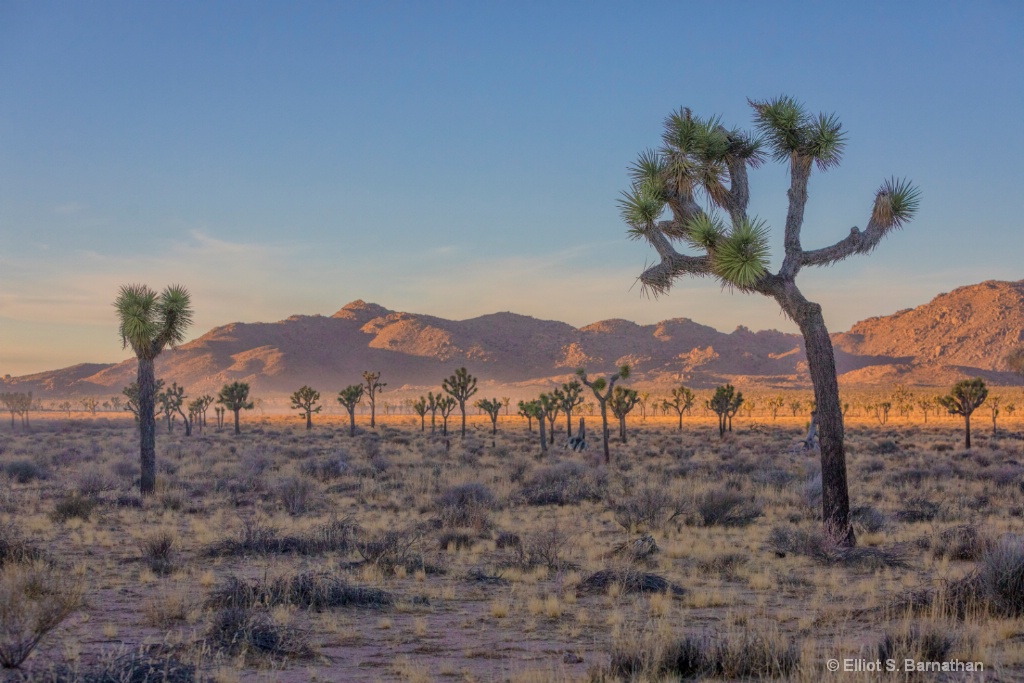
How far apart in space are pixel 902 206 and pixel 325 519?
1308cm

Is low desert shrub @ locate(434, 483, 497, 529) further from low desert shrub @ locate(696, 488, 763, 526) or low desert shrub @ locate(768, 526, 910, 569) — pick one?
low desert shrub @ locate(768, 526, 910, 569)

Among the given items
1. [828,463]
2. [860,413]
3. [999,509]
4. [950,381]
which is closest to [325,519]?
[828,463]

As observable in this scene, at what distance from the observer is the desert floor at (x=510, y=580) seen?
22.1 ft

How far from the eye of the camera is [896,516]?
16688 millimetres

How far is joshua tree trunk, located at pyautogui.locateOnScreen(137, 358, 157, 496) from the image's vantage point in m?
21.5

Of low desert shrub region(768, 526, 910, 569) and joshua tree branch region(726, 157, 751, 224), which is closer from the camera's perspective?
low desert shrub region(768, 526, 910, 569)

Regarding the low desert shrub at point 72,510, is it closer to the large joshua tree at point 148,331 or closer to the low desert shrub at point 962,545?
the large joshua tree at point 148,331

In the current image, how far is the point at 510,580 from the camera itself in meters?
11.1

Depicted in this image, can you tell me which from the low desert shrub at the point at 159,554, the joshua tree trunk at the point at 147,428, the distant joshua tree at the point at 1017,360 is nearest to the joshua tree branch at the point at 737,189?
the low desert shrub at the point at 159,554

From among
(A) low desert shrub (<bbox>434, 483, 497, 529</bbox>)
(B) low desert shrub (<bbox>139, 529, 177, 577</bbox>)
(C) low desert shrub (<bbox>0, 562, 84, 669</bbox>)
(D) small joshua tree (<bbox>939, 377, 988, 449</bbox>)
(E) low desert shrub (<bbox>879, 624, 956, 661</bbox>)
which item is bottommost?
(A) low desert shrub (<bbox>434, 483, 497, 529</bbox>)

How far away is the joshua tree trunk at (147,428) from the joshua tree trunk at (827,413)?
17014mm

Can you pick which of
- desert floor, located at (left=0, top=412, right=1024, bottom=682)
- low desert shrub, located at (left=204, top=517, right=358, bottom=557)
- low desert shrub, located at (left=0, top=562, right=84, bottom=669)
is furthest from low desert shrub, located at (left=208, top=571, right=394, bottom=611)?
low desert shrub, located at (left=204, top=517, right=358, bottom=557)
